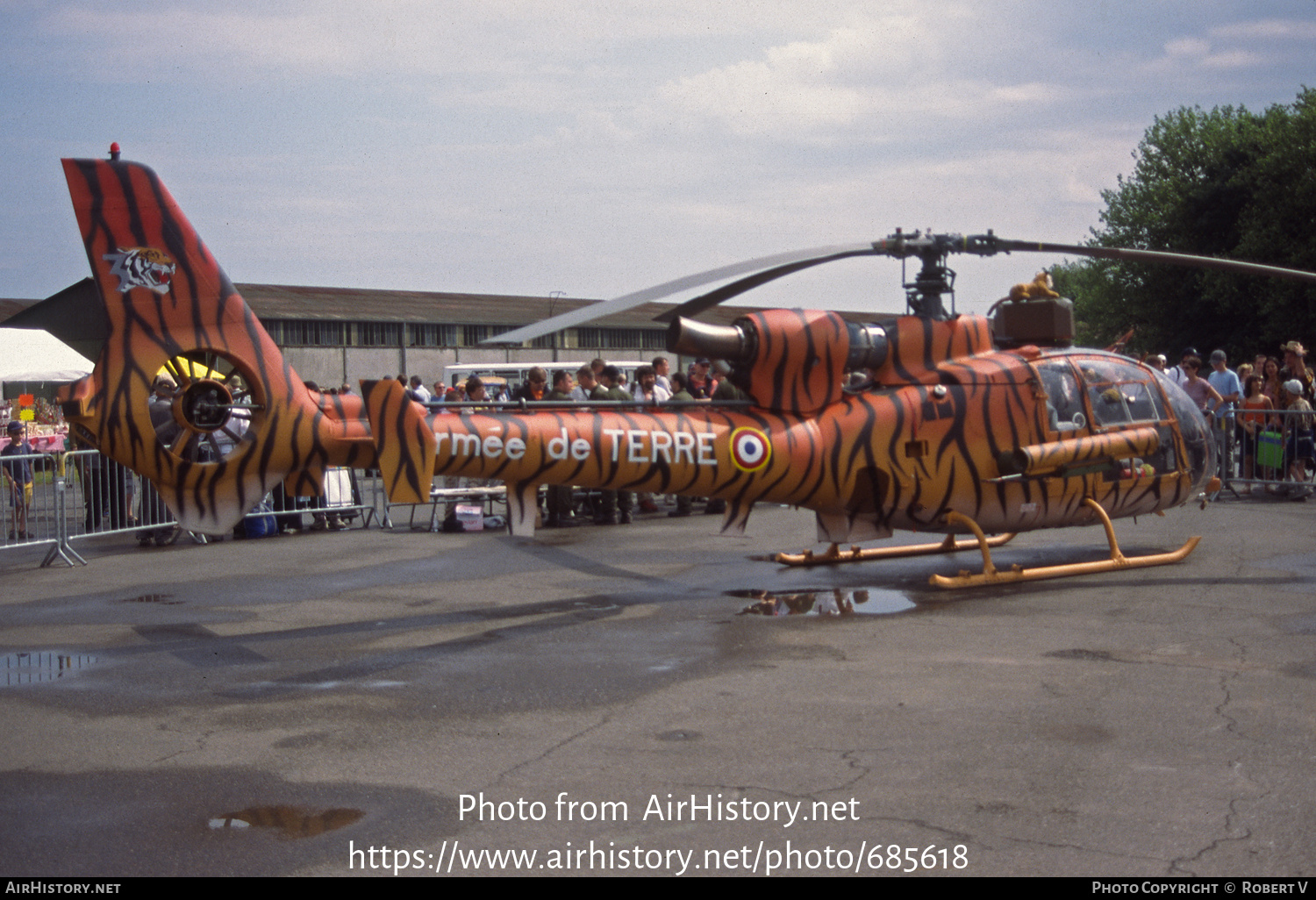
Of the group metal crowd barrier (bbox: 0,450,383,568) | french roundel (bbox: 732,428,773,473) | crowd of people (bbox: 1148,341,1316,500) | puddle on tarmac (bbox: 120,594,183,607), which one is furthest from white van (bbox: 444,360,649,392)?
french roundel (bbox: 732,428,773,473)

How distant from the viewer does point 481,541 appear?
1526cm

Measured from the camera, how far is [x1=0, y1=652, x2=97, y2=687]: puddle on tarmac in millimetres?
8367

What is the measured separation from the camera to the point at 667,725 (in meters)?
6.80

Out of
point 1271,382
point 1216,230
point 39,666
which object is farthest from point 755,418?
point 1216,230

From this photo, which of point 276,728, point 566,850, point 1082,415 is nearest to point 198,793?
point 276,728

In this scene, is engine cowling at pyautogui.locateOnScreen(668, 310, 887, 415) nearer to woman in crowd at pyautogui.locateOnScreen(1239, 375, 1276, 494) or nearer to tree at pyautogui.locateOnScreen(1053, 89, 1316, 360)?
woman in crowd at pyautogui.locateOnScreen(1239, 375, 1276, 494)

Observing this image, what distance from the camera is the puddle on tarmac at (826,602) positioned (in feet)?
32.8

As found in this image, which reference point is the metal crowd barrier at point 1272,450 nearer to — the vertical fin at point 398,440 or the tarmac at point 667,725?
the tarmac at point 667,725

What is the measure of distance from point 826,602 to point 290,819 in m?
5.87

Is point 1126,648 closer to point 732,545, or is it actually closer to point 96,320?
point 732,545

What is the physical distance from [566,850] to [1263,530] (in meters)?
12.0

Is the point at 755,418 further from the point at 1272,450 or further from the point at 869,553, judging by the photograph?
the point at 1272,450

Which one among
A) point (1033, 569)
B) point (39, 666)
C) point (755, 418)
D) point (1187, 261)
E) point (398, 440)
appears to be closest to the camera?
point (39, 666)
